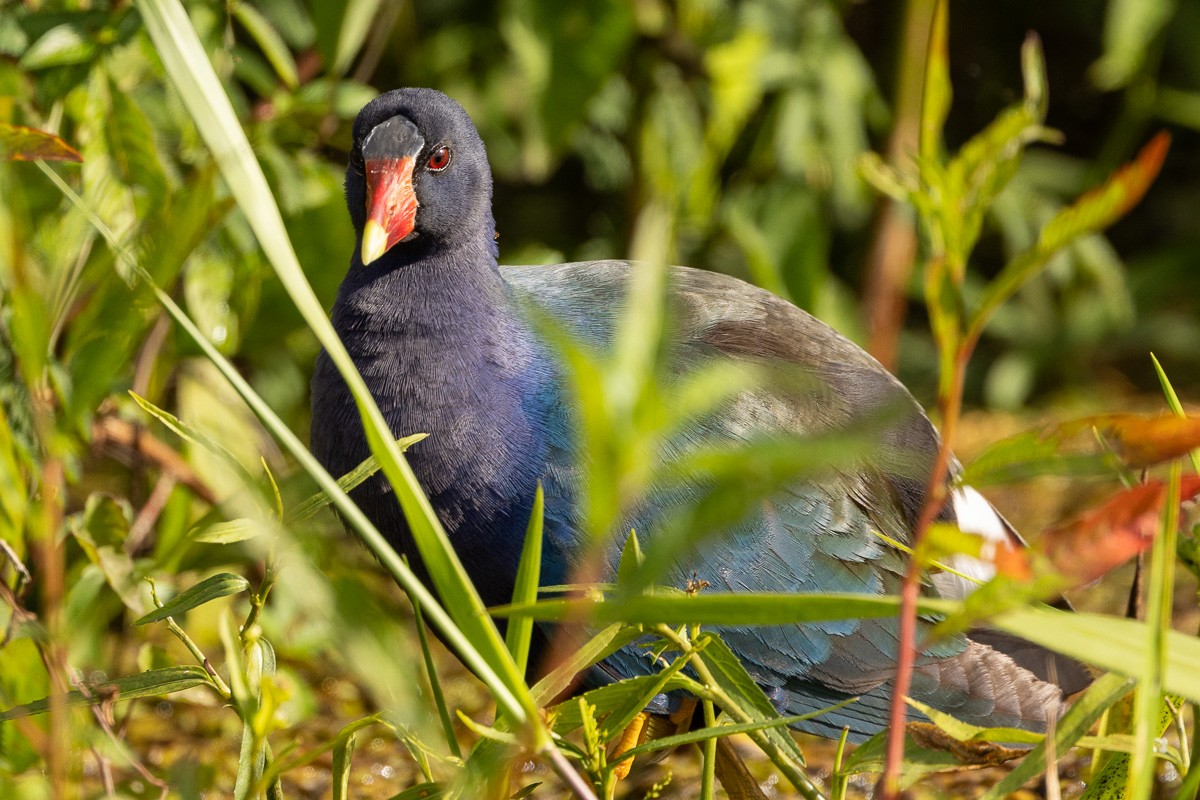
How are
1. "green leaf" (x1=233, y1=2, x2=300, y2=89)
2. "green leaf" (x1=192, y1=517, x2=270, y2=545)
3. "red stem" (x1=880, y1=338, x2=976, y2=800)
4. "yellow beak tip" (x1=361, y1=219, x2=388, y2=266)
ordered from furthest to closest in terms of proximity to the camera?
"green leaf" (x1=233, y1=2, x2=300, y2=89)
"yellow beak tip" (x1=361, y1=219, x2=388, y2=266)
"green leaf" (x1=192, y1=517, x2=270, y2=545)
"red stem" (x1=880, y1=338, x2=976, y2=800)

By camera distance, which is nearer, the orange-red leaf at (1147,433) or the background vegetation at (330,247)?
the orange-red leaf at (1147,433)

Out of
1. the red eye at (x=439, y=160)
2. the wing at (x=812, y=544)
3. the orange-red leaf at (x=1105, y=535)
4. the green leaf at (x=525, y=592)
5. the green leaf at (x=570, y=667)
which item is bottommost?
the wing at (x=812, y=544)

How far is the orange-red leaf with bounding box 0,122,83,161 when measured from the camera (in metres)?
1.04

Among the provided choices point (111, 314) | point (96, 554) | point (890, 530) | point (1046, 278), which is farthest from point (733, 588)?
point (1046, 278)

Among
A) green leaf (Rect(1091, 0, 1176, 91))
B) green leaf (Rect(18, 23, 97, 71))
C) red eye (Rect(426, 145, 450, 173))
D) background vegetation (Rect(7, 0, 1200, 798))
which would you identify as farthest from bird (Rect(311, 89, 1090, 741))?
green leaf (Rect(1091, 0, 1176, 91))

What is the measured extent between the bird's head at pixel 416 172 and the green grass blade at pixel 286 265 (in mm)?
671

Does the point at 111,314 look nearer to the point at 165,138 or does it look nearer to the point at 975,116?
the point at 165,138

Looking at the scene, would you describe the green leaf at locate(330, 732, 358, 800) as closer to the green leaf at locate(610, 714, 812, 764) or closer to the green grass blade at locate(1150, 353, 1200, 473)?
the green leaf at locate(610, 714, 812, 764)

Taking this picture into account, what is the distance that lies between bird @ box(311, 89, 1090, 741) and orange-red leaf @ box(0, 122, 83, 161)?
1.23 ft

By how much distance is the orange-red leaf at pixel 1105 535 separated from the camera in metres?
0.68

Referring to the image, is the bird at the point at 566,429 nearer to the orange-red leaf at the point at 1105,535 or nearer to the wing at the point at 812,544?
the wing at the point at 812,544

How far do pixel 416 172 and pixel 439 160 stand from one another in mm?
40

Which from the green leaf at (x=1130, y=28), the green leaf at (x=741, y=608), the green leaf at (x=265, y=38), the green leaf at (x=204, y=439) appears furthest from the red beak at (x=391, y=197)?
the green leaf at (x=1130, y=28)

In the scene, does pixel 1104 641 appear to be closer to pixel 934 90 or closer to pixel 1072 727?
pixel 1072 727
